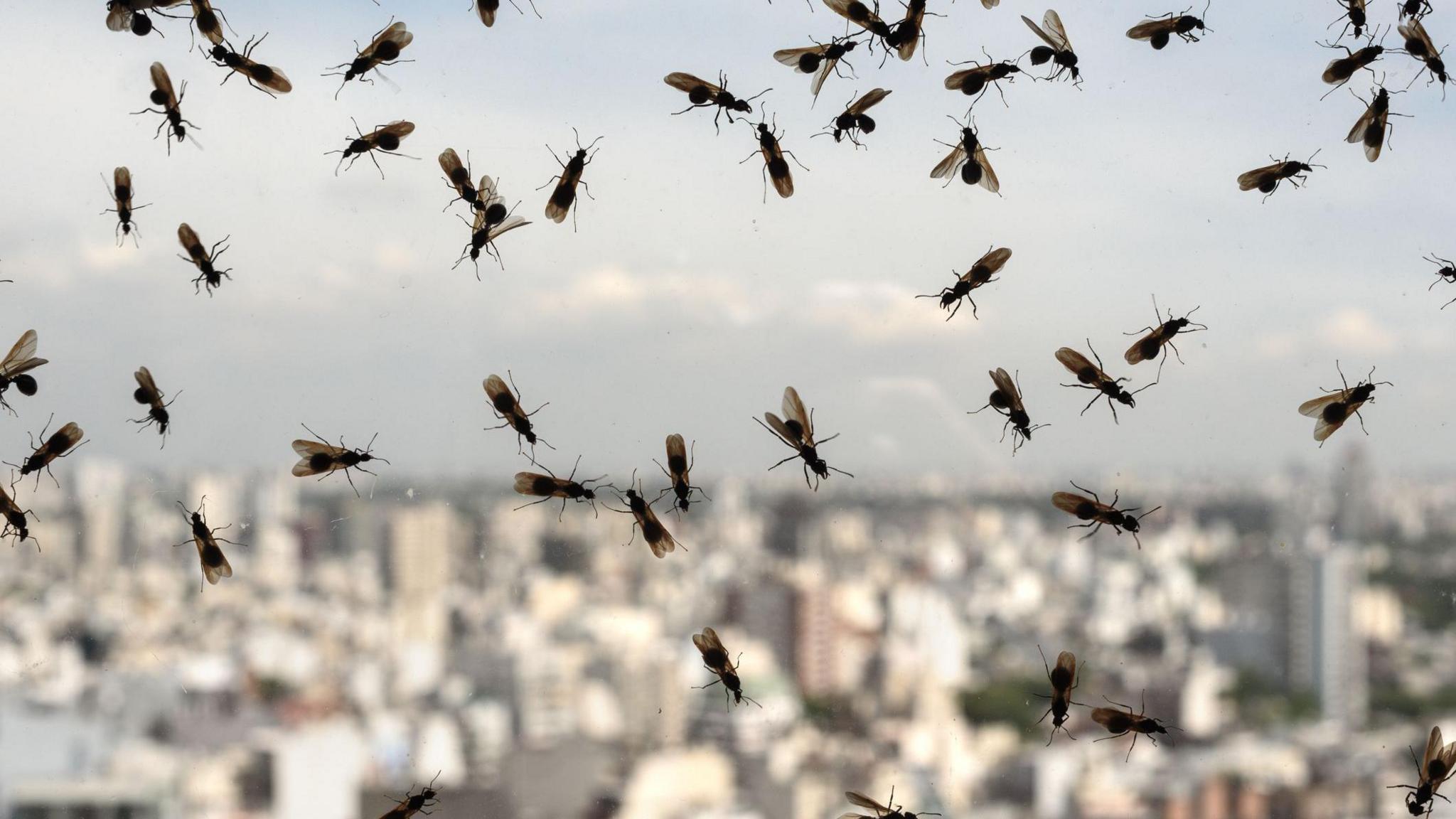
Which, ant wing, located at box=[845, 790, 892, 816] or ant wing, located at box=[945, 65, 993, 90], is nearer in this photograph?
ant wing, located at box=[845, 790, 892, 816]

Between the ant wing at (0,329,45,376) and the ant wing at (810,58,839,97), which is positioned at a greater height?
the ant wing at (810,58,839,97)

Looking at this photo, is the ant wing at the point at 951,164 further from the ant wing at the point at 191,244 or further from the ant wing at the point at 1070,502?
the ant wing at the point at 191,244

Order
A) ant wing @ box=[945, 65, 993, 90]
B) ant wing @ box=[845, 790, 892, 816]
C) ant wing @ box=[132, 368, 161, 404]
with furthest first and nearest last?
ant wing @ box=[132, 368, 161, 404] → ant wing @ box=[945, 65, 993, 90] → ant wing @ box=[845, 790, 892, 816]

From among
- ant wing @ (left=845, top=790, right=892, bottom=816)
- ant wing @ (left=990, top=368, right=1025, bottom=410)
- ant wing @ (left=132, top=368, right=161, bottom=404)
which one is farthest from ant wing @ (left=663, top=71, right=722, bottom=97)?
ant wing @ (left=845, top=790, right=892, bottom=816)

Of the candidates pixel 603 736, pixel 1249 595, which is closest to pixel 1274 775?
pixel 1249 595

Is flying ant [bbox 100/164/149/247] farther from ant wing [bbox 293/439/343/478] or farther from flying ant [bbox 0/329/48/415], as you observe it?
ant wing [bbox 293/439/343/478]

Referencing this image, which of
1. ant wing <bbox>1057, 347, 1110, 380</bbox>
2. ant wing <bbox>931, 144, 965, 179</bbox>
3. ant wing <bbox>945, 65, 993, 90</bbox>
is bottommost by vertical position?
ant wing <bbox>1057, 347, 1110, 380</bbox>

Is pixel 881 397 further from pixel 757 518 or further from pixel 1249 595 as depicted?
pixel 1249 595
